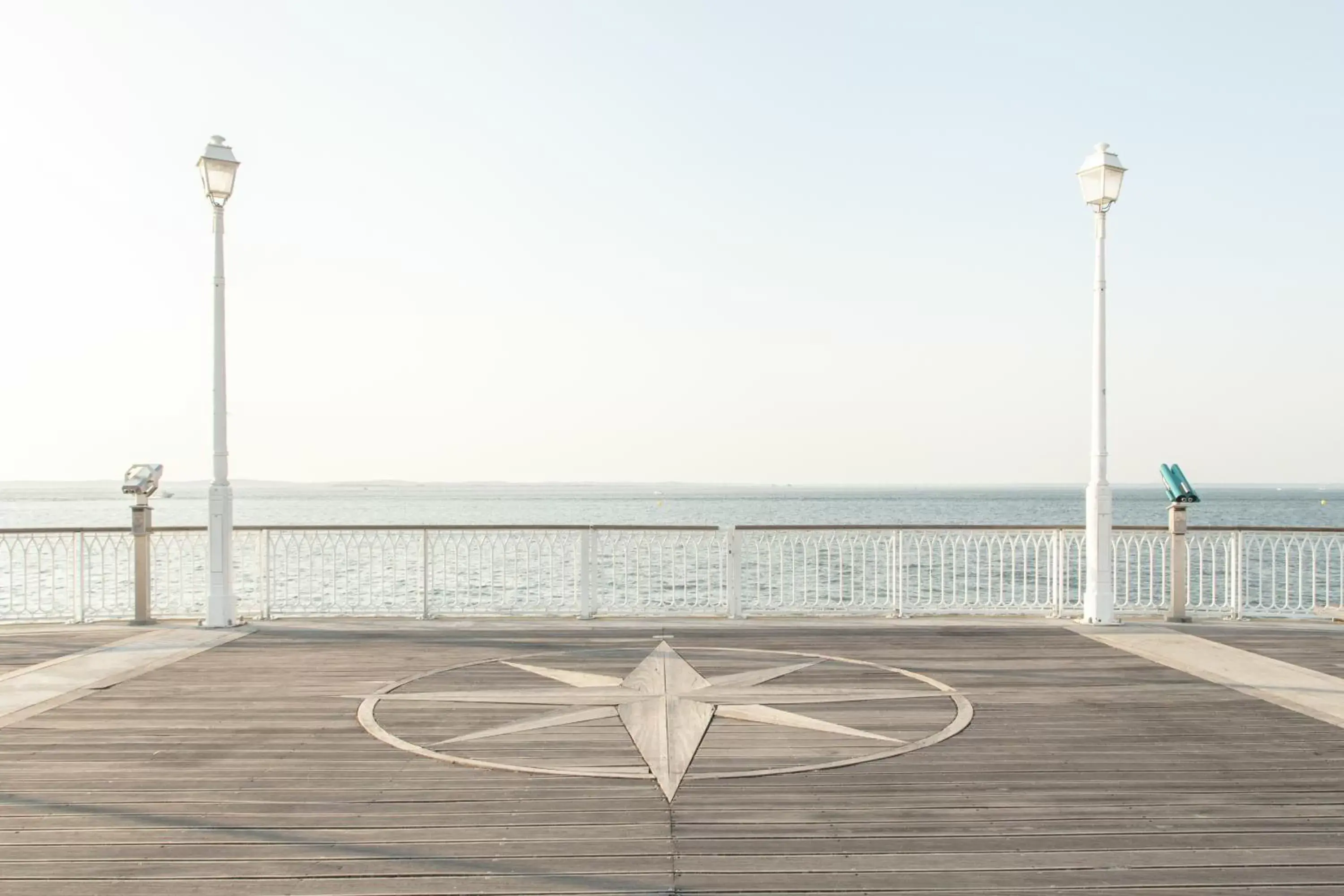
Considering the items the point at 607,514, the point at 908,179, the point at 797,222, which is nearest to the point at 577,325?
the point at 797,222

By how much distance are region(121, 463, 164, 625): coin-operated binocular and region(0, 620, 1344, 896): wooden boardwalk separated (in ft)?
10.8

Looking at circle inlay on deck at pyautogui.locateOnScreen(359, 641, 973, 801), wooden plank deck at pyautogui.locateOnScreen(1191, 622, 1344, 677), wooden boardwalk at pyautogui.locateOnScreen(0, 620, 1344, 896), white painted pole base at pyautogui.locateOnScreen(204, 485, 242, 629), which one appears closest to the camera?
wooden boardwalk at pyautogui.locateOnScreen(0, 620, 1344, 896)

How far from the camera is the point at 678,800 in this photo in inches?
154

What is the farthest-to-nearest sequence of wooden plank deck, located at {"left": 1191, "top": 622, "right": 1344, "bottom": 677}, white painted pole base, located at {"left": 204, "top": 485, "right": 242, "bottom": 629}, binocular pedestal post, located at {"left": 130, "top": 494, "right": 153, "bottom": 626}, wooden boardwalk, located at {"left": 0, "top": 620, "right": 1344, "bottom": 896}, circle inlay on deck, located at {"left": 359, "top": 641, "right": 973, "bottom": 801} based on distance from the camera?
binocular pedestal post, located at {"left": 130, "top": 494, "right": 153, "bottom": 626} → white painted pole base, located at {"left": 204, "top": 485, "right": 242, "bottom": 629} → wooden plank deck, located at {"left": 1191, "top": 622, "right": 1344, "bottom": 677} → circle inlay on deck, located at {"left": 359, "top": 641, "right": 973, "bottom": 801} → wooden boardwalk, located at {"left": 0, "top": 620, "right": 1344, "bottom": 896}

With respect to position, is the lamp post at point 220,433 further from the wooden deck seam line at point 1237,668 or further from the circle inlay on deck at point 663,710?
the wooden deck seam line at point 1237,668

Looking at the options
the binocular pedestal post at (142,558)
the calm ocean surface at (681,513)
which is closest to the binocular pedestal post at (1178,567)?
the binocular pedestal post at (142,558)

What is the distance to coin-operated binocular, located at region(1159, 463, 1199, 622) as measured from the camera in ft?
30.1

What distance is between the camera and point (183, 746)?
4766 millimetres

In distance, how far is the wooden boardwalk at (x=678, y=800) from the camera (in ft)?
10.4

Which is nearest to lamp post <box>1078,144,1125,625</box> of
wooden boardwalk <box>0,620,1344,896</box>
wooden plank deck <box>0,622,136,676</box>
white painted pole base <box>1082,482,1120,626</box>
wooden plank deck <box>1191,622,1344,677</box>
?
white painted pole base <box>1082,482,1120,626</box>

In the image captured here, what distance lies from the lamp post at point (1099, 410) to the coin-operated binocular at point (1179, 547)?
2.03 feet

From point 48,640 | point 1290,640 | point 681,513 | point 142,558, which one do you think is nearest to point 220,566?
point 142,558

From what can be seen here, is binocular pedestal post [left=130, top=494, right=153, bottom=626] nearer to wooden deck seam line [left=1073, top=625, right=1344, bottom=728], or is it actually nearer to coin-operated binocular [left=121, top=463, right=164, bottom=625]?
coin-operated binocular [left=121, top=463, right=164, bottom=625]

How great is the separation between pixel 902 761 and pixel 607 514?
271ft
